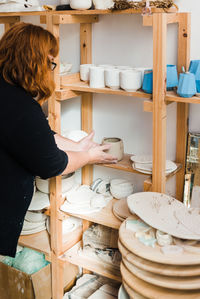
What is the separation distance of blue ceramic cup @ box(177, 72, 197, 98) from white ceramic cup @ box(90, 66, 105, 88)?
0.45m

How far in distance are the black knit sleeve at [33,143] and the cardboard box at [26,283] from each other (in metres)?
0.89

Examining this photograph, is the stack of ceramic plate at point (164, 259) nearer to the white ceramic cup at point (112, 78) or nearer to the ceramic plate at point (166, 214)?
the ceramic plate at point (166, 214)

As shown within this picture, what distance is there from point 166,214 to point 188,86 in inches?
22.0

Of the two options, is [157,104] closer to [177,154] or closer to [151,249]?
[177,154]

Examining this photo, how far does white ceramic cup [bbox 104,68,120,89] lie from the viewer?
1980 mm

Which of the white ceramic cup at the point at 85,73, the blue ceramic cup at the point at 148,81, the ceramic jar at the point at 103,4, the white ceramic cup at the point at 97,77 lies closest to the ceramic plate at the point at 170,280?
the blue ceramic cup at the point at 148,81

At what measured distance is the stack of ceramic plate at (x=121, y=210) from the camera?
2.10m

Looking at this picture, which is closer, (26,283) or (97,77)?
(97,77)

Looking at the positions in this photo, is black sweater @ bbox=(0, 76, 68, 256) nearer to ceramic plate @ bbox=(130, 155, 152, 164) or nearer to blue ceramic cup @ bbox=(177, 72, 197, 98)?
ceramic plate @ bbox=(130, 155, 152, 164)

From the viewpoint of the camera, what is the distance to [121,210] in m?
2.15

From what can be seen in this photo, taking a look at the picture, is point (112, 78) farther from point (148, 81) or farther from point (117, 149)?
point (117, 149)

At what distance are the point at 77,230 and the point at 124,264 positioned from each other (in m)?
0.82

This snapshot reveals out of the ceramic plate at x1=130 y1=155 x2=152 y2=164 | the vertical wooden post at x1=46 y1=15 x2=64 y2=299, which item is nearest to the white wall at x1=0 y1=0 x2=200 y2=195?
the ceramic plate at x1=130 y1=155 x2=152 y2=164

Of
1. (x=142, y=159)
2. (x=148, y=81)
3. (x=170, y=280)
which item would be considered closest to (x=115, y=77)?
(x=148, y=81)
